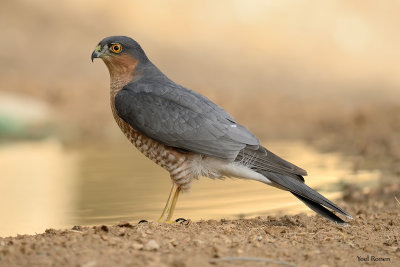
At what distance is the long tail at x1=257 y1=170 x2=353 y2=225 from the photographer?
5234 millimetres

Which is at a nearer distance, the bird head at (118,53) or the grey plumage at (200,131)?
the grey plumage at (200,131)

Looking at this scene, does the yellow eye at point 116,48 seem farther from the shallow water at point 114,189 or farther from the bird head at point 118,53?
the shallow water at point 114,189

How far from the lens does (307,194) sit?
5.32 m

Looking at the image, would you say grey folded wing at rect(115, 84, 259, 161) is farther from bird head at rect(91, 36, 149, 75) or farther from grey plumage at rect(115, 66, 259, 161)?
bird head at rect(91, 36, 149, 75)

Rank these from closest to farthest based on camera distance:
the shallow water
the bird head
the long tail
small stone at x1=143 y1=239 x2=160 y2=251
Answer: small stone at x1=143 y1=239 x2=160 y2=251, the long tail, the bird head, the shallow water

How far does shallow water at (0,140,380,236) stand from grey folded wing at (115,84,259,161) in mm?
1079

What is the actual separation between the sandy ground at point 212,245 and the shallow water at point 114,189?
141 centimetres

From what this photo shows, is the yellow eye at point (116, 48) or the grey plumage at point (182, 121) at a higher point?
the yellow eye at point (116, 48)

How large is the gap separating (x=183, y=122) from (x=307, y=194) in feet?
3.97

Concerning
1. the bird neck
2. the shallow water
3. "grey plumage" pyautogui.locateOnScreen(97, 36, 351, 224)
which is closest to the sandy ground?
"grey plumage" pyautogui.locateOnScreen(97, 36, 351, 224)

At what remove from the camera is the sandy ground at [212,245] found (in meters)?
3.89

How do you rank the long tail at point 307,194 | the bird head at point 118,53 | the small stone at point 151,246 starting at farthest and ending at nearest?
the bird head at point 118,53
the long tail at point 307,194
the small stone at point 151,246

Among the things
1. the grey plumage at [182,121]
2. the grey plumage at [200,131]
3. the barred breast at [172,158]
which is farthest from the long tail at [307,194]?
the barred breast at [172,158]

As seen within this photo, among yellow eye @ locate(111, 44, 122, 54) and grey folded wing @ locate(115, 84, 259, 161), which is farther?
yellow eye @ locate(111, 44, 122, 54)
